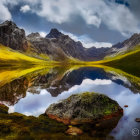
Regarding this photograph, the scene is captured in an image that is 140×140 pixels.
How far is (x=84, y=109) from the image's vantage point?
19.8 m

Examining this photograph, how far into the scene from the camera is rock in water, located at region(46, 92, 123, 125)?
739 inches

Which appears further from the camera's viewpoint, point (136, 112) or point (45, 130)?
point (136, 112)

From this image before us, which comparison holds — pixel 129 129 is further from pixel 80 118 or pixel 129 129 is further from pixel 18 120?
pixel 18 120

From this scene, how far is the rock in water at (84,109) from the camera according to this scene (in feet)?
61.6

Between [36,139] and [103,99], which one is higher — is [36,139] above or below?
below

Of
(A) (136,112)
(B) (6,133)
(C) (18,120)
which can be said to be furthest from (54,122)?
(A) (136,112)

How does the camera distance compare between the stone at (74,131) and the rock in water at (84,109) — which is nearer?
the stone at (74,131)

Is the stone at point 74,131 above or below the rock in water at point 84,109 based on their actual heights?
below

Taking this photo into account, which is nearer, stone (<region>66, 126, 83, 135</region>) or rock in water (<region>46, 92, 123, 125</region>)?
stone (<region>66, 126, 83, 135</region>)

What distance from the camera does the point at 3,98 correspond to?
31.2 meters

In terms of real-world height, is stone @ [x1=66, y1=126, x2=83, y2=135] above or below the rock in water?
below

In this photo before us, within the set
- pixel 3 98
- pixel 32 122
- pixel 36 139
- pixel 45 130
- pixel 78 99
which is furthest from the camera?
pixel 3 98

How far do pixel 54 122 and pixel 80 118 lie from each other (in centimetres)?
319

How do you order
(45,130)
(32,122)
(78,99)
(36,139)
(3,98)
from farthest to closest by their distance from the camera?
1. (3,98)
2. (78,99)
3. (32,122)
4. (45,130)
5. (36,139)
